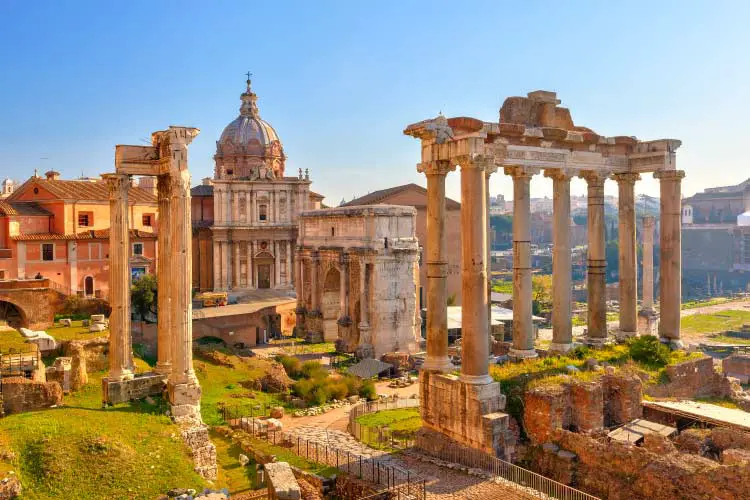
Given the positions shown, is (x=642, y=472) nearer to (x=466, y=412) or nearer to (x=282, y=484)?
(x=466, y=412)

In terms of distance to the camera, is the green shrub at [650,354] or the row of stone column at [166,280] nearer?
the row of stone column at [166,280]

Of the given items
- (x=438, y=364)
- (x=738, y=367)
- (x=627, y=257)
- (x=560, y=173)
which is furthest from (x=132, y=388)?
(x=738, y=367)

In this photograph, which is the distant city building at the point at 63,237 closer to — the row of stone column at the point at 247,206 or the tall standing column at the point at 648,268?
the row of stone column at the point at 247,206

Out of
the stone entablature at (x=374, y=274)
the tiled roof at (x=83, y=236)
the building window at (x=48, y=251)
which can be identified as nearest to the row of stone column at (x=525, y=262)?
the stone entablature at (x=374, y=274)

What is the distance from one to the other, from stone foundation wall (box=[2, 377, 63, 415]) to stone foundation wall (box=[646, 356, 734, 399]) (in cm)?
1476

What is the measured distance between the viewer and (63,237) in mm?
38250

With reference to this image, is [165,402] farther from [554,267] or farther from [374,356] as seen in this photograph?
[374,356]

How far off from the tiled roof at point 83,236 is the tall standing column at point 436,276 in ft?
93.2

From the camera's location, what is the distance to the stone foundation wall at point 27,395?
1596 cm

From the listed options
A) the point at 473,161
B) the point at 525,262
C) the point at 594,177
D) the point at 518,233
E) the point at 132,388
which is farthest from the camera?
the point at 594,177

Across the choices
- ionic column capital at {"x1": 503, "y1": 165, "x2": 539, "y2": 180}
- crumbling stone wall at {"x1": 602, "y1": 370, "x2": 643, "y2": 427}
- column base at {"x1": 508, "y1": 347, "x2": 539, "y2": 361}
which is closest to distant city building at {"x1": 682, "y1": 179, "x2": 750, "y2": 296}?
column base at {"x1": 508, "y1": 347, "x2": 539, "y2": 361}

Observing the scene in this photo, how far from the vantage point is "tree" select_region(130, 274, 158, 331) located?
117ft

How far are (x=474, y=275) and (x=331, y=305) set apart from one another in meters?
27.7

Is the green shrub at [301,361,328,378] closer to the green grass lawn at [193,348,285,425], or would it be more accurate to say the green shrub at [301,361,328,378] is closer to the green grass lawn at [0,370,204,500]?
the green grass lawn at [193,348,285,425]
